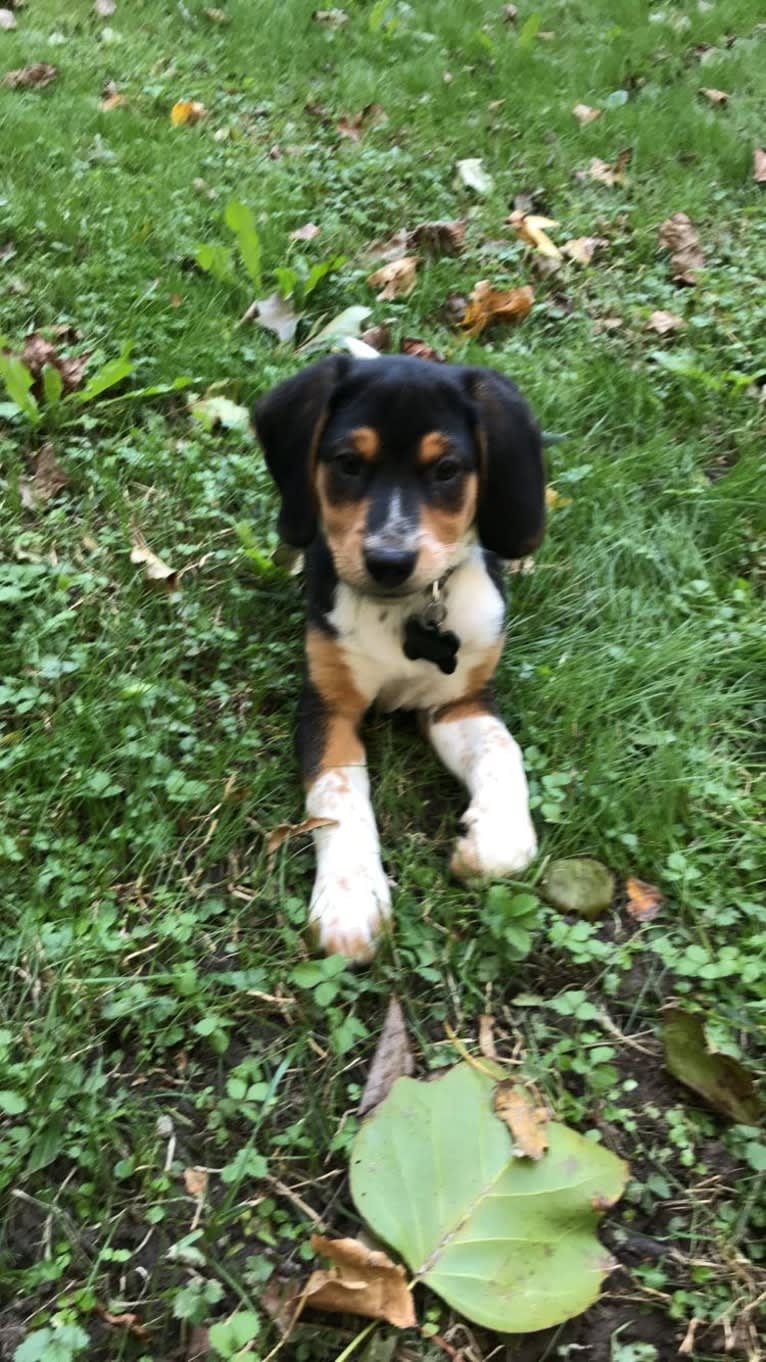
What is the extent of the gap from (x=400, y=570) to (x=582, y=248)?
3.02 meters

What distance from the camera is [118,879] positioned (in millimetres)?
2533

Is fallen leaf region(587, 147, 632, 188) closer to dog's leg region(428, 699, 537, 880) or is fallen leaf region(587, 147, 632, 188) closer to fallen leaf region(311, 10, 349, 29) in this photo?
fallen leaf region(311, 10, 349, 29)

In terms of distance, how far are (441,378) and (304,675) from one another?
0.88 meters

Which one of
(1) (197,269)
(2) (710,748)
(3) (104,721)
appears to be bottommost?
(2) (710,748)

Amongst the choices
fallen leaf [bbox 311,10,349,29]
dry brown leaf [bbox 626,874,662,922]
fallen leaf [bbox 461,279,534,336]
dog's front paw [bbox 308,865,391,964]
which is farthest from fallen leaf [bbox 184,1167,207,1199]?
fallen leaf [bbox 311,10,349,29]

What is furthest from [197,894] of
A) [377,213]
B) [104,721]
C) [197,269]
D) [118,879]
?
[377,213]

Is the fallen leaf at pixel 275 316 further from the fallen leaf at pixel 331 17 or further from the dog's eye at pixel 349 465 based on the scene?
the fallen leaf at pixel 331 17

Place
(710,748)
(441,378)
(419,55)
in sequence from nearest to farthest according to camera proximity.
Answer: (441,378)
(710,748)
(419,55)

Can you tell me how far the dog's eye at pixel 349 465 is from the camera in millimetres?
2658

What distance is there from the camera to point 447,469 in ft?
8.68

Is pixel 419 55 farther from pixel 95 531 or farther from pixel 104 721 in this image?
pixel 104 721

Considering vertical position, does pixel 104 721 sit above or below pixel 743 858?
above

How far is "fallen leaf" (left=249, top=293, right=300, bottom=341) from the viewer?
4.22 meters

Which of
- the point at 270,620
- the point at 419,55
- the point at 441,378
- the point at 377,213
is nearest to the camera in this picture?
the point at 441,378
